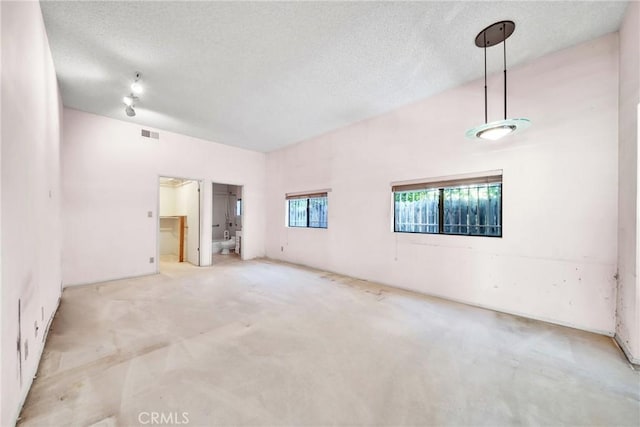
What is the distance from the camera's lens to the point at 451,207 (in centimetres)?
332

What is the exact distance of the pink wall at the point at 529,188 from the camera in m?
2.31

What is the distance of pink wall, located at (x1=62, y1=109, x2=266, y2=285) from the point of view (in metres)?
3.82

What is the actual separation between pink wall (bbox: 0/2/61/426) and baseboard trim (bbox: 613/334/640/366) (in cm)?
395

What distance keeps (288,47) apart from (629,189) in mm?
3220

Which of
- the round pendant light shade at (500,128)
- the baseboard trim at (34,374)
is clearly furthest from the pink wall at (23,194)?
the round pendant light shade at (500,128)

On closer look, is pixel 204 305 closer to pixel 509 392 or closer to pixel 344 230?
pixel 344 230

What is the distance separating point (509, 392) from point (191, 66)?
13.2ft

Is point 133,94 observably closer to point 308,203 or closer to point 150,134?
point 150,134

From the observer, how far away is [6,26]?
4.16 feet

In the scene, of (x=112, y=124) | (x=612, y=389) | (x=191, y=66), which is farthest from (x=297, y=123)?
(x=612, y=389)

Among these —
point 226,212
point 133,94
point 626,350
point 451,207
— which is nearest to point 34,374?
point 133,94

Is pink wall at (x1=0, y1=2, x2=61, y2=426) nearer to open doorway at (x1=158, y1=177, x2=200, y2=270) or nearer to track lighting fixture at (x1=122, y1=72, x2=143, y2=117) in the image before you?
track lighting fixture at (x1=122, y1=72, x2=143, y2=117)

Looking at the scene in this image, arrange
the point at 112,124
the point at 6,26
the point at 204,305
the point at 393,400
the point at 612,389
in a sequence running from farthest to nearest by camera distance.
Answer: the point at 112,124 < the point at 204,305 < the point at 612,389 < the point at 393,400 < the point at 6,26

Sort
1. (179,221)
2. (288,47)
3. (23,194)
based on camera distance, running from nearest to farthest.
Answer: (23,194)
(288,47)
(179,221)
